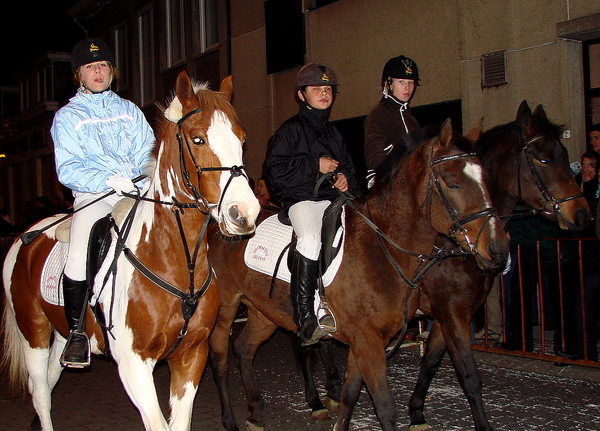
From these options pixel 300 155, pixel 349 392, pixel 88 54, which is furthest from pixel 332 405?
pixel 88 54

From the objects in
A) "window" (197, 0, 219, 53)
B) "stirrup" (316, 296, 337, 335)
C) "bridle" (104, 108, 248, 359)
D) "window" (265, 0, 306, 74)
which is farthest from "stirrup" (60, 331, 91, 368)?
"window" (197, 0, 219, 53)

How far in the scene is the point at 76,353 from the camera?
4.17 meters

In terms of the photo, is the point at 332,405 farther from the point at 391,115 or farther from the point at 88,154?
the point at 88,154

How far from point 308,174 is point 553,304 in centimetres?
431

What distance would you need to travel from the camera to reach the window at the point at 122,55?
2433 cm

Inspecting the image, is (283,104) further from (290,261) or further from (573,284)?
(290,261)

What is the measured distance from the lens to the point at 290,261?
5211mm

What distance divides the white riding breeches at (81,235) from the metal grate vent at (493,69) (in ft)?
24.5

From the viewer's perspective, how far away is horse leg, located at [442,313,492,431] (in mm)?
5023

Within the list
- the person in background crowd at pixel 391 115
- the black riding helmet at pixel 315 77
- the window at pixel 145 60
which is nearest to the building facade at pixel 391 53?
the window at pixel 145 60

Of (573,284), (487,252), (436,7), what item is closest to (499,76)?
(436,7)

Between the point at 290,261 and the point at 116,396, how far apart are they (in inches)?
120

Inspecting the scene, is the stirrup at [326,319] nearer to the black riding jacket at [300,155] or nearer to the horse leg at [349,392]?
the horse leg at [349,392]

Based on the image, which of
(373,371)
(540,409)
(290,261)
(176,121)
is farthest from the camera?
(540,409)
